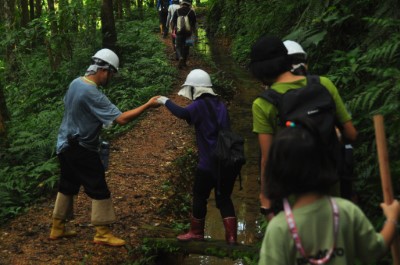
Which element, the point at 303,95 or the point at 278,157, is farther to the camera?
the point at 303,95

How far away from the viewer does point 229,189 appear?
5.25 metres

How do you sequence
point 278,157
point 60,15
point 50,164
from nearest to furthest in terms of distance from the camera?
point 278,157, point 50,164, point 60,15

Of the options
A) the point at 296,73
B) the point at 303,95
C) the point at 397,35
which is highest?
the point at 397,35

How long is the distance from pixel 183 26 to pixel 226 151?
10.2m

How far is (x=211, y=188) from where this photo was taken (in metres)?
5.23

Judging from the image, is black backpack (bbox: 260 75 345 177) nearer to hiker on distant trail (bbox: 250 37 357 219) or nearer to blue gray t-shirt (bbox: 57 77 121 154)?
hiker on distant trail (bbox: 250 37 357 219)

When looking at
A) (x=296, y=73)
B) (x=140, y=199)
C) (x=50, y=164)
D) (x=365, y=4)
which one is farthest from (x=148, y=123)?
(x=296, y=73)

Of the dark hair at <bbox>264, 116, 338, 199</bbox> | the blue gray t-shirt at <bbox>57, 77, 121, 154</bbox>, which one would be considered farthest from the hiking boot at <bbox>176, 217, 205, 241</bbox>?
the dark hair at <bbox>264, 116, 338, 199</bbox>

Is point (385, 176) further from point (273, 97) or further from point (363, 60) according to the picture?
point (363, 60)

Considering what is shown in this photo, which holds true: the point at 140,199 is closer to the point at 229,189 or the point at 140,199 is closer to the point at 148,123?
the point at 229,189

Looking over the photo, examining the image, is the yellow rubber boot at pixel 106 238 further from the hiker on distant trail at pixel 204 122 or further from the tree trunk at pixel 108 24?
the tree trunk at pixel 108 24

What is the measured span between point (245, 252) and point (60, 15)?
12602mm

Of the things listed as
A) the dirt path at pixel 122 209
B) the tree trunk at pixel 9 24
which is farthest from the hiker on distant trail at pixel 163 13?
the dirt path at pixel 122 209

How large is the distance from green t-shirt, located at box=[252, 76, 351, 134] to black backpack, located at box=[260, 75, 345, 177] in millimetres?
175
